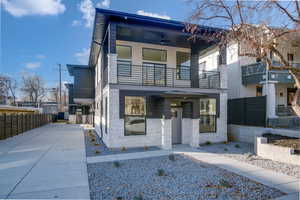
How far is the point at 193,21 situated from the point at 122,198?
6417 mm

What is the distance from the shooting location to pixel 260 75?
40.0ft

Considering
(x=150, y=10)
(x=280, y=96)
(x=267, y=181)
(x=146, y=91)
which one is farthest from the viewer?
(x=280, y=96)

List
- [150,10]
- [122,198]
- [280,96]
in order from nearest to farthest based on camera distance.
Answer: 1. [122,198]
2. [150,10]
3. [280,96]

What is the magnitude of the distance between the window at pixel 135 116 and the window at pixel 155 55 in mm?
3244

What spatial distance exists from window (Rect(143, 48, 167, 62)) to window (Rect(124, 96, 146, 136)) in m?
3.24

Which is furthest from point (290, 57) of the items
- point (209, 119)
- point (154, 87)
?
point (154, 87)

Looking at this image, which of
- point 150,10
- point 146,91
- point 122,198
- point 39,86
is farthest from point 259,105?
point 39,86

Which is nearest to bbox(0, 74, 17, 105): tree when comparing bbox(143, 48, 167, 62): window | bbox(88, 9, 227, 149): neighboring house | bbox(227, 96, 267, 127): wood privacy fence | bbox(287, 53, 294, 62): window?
bbox(88, 9, 227, 149): neighboring house

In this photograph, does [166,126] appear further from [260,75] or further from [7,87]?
[7,87]

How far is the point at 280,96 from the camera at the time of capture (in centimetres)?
1463

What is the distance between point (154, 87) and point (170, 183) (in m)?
5.54

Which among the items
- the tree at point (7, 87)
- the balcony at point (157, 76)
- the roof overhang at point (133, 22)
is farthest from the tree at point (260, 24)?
the tree at point (7, 87)

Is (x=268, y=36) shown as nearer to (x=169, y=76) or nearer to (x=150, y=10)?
(x=169, y=76)

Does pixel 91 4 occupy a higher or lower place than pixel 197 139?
higher
